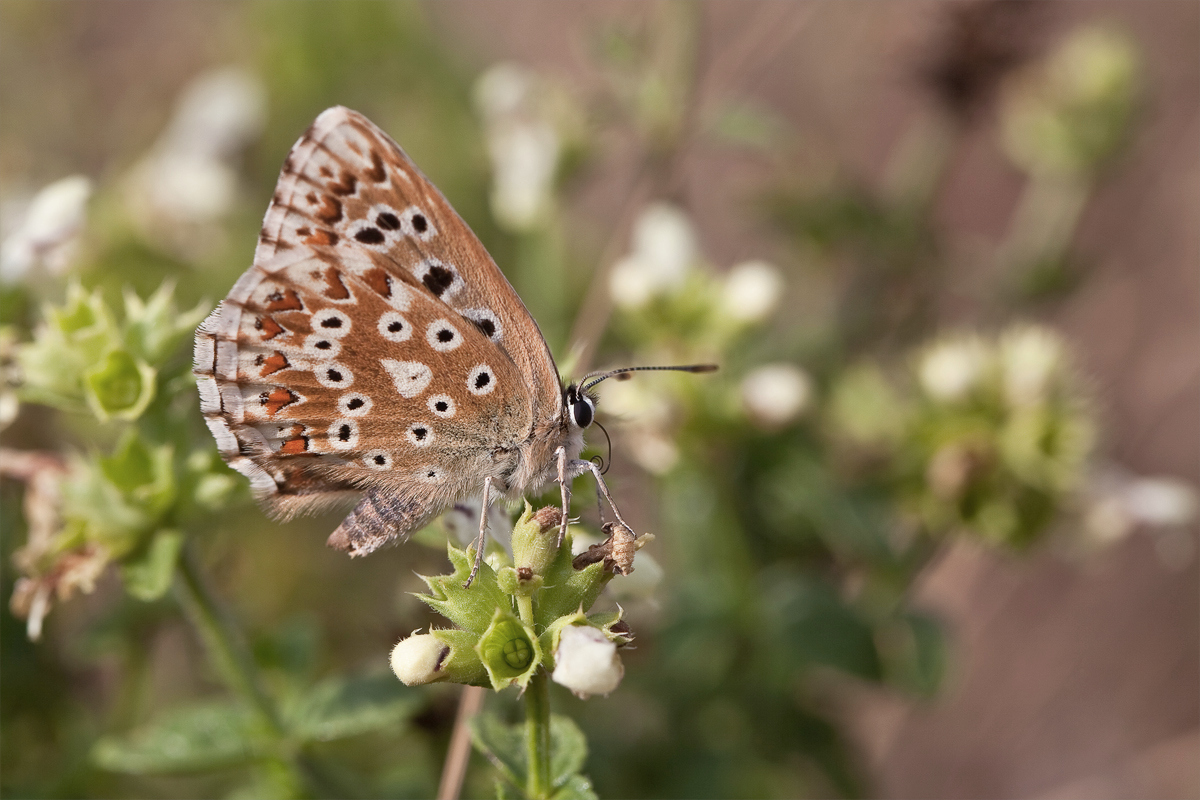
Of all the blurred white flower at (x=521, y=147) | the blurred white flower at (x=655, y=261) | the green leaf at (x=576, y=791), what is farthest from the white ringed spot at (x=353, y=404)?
the blurred white flower at (x=521, y=147)

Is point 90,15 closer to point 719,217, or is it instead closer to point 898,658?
point 719,217

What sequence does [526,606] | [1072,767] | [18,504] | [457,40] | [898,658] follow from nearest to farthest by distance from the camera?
[526,606] < [18,504] < [898,658] < [1072,767] < [457,40]

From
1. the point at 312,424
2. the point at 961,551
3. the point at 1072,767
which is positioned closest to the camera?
the point at 312,424

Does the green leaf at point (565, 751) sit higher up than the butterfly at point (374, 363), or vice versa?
the butterfly at point (374, 363)

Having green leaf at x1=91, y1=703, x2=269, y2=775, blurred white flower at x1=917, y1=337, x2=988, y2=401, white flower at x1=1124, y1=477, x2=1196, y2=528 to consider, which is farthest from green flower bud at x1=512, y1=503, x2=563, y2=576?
white flower at x1=1124, y1=477, x2=1196, y2=528

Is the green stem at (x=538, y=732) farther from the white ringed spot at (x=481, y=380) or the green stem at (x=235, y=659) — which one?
the green stem at (x=235, y=659)

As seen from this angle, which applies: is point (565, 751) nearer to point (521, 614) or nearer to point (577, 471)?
point (521, 614)

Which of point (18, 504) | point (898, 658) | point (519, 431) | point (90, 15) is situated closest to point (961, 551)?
point (898, 658)
